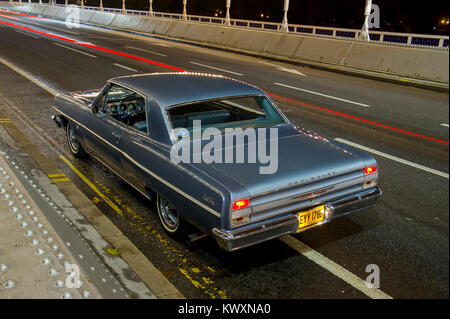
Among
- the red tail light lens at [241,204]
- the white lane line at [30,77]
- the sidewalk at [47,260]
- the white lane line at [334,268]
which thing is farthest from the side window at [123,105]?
the white lane line at [30,77]

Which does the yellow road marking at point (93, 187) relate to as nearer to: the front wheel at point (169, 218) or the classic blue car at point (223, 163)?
the classic blue car at point (223, 163)

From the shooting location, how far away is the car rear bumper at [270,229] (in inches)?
132

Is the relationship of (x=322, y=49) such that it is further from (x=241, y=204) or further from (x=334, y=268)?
(x=241, y=204)

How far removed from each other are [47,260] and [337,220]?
294cm

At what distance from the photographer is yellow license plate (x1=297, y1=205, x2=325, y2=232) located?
363cm

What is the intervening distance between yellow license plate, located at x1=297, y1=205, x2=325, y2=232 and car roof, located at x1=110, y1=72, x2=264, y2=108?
5.15ft

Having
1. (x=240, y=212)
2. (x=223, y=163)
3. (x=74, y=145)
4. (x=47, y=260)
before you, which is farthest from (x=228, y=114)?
(x=74, y=145)

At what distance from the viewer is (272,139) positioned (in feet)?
13.8

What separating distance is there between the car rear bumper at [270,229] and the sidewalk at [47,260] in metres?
0.73

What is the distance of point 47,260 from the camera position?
318cm

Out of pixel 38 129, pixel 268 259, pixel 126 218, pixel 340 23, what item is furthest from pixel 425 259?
pixel 340 23

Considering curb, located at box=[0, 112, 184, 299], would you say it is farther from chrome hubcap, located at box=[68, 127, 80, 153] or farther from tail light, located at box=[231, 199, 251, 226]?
tail light, located at box=[231, 199, 251, 226]

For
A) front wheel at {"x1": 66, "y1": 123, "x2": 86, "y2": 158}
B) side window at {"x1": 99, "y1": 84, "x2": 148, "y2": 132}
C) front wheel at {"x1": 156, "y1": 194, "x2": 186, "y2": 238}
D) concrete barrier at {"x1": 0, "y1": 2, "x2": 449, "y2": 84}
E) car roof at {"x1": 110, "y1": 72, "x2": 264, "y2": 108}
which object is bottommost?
front wheel at {"x1": 156, "y1": 194, "x2": 186, "y2": 238}

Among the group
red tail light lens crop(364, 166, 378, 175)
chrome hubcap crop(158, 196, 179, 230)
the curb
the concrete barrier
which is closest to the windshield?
chrome hubcap crop(158, 196, 179, 230)
